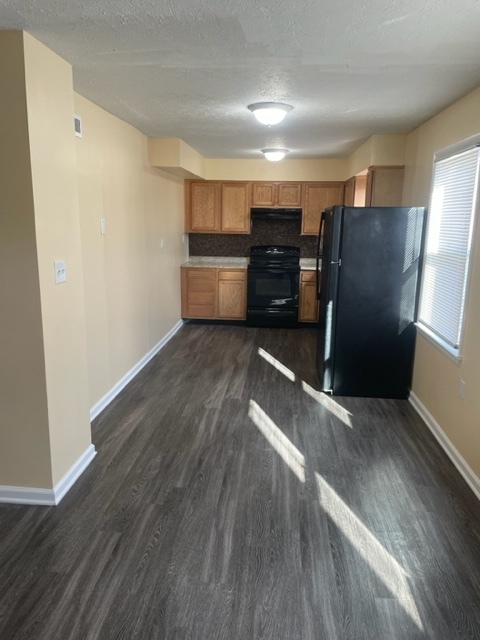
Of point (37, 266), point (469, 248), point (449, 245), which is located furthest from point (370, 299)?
point (37, 266)

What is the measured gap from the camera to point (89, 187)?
335cm

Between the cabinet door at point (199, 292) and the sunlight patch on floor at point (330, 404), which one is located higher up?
the cabinet door at point (199, 292)

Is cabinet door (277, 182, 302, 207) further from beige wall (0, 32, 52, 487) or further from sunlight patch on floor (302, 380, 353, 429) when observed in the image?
beige wall (0, 32, 52, 487)

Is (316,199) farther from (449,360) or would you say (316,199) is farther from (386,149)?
(449,360)

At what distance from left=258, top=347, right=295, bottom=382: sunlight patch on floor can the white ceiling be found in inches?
93.2

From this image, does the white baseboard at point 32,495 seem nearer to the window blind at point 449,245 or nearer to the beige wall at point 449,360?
the beige wall at point 449,360

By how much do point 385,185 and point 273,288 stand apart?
92.2 inches

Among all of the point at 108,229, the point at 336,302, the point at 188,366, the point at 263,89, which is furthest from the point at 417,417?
the point at 108,229

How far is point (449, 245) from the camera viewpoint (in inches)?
131

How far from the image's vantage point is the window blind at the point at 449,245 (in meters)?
3.00

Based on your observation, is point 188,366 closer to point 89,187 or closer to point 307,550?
point 89,187

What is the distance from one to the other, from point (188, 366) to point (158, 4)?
3.59 metres

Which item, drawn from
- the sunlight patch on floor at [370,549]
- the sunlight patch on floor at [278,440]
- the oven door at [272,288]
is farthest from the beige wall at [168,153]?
the sunlight patch on floor at [370,549]

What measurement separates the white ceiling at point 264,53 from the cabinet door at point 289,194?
9.09 ft
